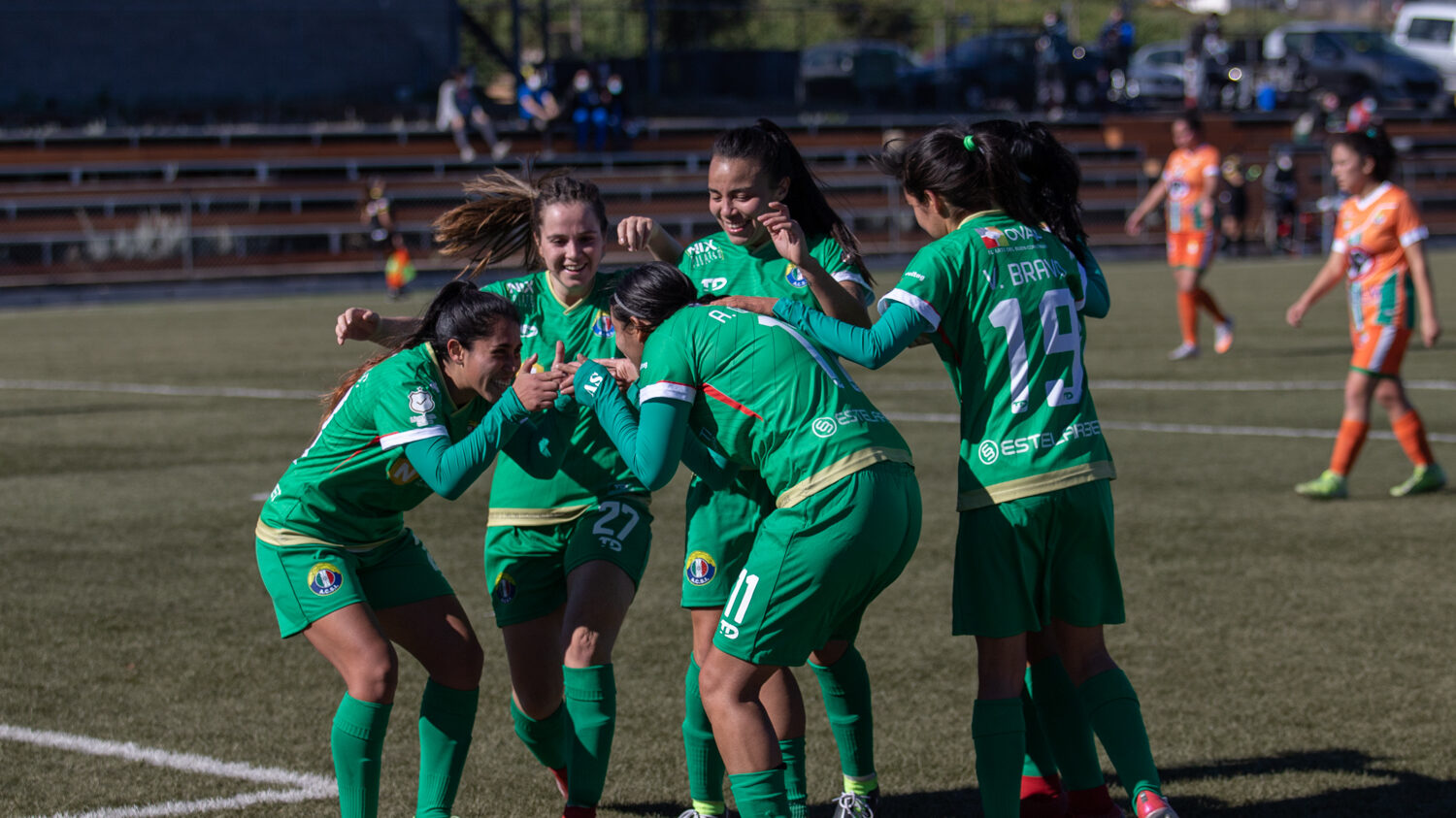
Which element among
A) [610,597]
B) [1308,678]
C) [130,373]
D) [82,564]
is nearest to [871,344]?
[610,597]

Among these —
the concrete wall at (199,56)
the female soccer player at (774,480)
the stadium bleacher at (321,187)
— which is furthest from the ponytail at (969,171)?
the concrete wall at (199,56)

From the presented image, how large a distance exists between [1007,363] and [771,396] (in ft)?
2.13

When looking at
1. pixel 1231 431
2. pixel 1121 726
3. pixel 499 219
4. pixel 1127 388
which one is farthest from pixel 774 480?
pixel 1127 388

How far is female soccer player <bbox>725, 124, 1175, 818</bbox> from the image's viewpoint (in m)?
3.88

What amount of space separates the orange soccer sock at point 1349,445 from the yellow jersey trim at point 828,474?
6.08 metres

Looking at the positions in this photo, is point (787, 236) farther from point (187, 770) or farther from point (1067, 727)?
point (187, 770)

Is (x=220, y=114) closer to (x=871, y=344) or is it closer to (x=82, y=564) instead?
(x=82, y=564)

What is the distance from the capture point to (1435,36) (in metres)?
44.9

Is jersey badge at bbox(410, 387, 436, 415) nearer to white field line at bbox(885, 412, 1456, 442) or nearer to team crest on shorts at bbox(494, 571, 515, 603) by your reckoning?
team crest on shorts at bbox(494, 571, 515, 603)

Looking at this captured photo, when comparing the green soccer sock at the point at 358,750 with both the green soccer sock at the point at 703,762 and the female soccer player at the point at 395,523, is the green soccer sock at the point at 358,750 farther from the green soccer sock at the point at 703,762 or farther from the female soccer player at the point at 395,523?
the green soccer sock at the point at 703,762

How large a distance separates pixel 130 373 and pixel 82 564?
8894 mm

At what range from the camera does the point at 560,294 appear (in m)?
4.77

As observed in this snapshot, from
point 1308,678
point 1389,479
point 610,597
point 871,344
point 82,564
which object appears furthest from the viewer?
point 1389,479

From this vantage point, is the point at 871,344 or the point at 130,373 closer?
the point at 871,344
